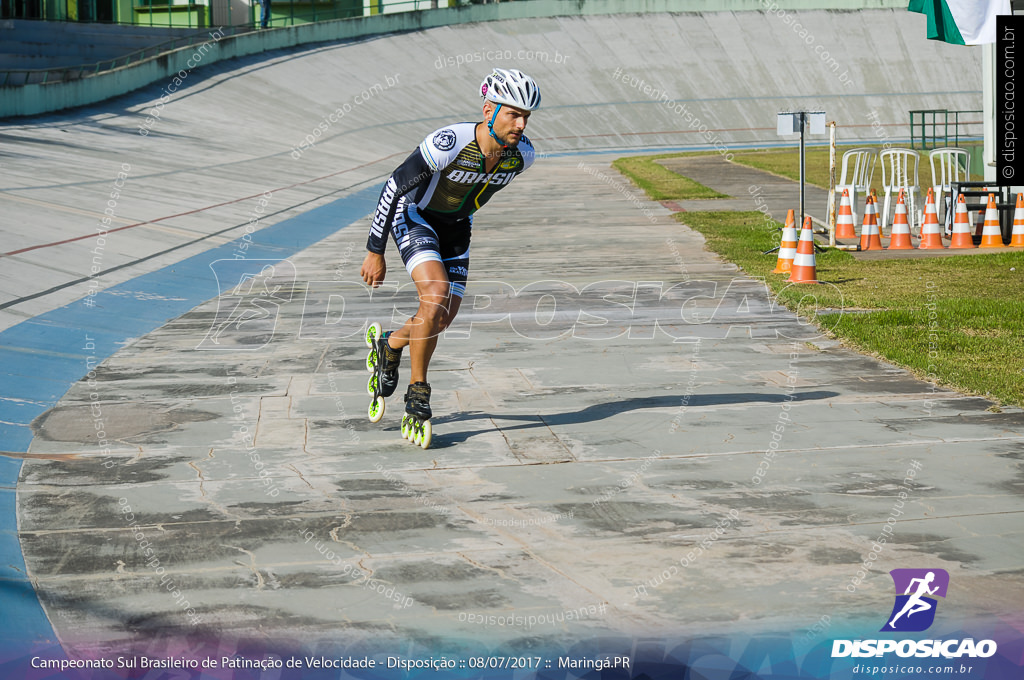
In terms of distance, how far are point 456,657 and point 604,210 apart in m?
17.8

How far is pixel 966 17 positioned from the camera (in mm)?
13922

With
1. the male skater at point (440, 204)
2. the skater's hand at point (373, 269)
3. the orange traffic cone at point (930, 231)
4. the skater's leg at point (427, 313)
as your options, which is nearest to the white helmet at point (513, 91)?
the male skater at point (440, 204)

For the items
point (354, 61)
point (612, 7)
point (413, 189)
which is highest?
point (612, 7)

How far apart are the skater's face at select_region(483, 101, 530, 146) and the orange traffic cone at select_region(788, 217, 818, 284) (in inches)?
251

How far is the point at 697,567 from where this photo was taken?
13.6 feet

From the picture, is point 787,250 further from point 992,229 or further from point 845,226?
point 992,229

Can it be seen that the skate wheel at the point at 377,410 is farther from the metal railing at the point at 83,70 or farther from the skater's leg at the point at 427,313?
the metal railing at the point at 83,70

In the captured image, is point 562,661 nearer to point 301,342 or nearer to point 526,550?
point 526,550

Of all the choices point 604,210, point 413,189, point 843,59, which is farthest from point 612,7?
point 413,189

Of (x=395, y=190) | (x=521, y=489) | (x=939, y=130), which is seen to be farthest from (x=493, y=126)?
(x=939, y=130)

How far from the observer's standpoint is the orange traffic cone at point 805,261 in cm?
1156

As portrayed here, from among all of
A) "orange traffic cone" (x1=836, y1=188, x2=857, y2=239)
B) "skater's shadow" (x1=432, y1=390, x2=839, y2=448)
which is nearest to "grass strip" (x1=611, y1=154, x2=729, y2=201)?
"orange traffic cone" (x1=836, y1=188, x2=857, y2=239)

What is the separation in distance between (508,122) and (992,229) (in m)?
10.9

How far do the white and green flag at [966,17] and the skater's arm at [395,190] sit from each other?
1018 cm
